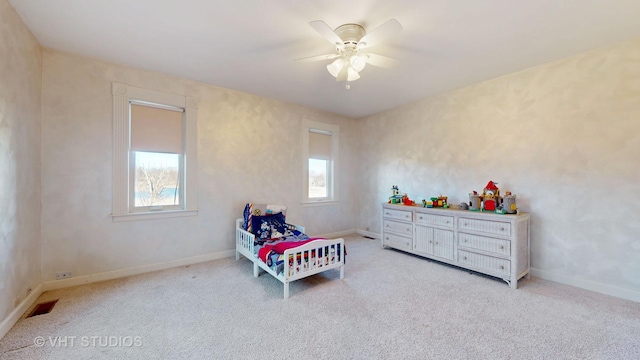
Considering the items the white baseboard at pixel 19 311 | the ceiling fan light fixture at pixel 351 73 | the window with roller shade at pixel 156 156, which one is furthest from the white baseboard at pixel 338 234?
the white baseboard at pixel 19 311

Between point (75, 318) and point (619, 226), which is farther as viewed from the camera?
point (619, 226)

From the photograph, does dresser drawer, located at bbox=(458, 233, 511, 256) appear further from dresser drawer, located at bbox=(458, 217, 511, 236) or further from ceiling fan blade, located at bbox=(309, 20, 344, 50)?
ceiling fan blade, located at bbox=(309, 20, 344, 50)

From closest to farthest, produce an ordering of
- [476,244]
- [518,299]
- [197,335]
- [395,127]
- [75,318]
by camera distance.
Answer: [197,335]
[75,318]
[518,299]
[476,244]
[395,127]

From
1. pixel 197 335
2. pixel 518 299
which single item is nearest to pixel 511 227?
pixel 518 299

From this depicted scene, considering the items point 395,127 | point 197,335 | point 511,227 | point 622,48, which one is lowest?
point 197,335

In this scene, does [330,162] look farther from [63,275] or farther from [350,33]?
[63,275]

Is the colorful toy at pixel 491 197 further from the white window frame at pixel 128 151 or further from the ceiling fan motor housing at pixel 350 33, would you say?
the white window frame at pixel 128 151

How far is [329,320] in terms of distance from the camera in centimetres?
210

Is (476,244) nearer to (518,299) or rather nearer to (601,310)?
(518,299)

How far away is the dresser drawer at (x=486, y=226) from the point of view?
280cm

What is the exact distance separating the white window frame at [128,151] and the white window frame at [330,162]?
184 cm

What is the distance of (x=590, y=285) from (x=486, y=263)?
957 millimetres

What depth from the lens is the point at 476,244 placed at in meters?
3.04

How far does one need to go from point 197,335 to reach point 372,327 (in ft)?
4.46
